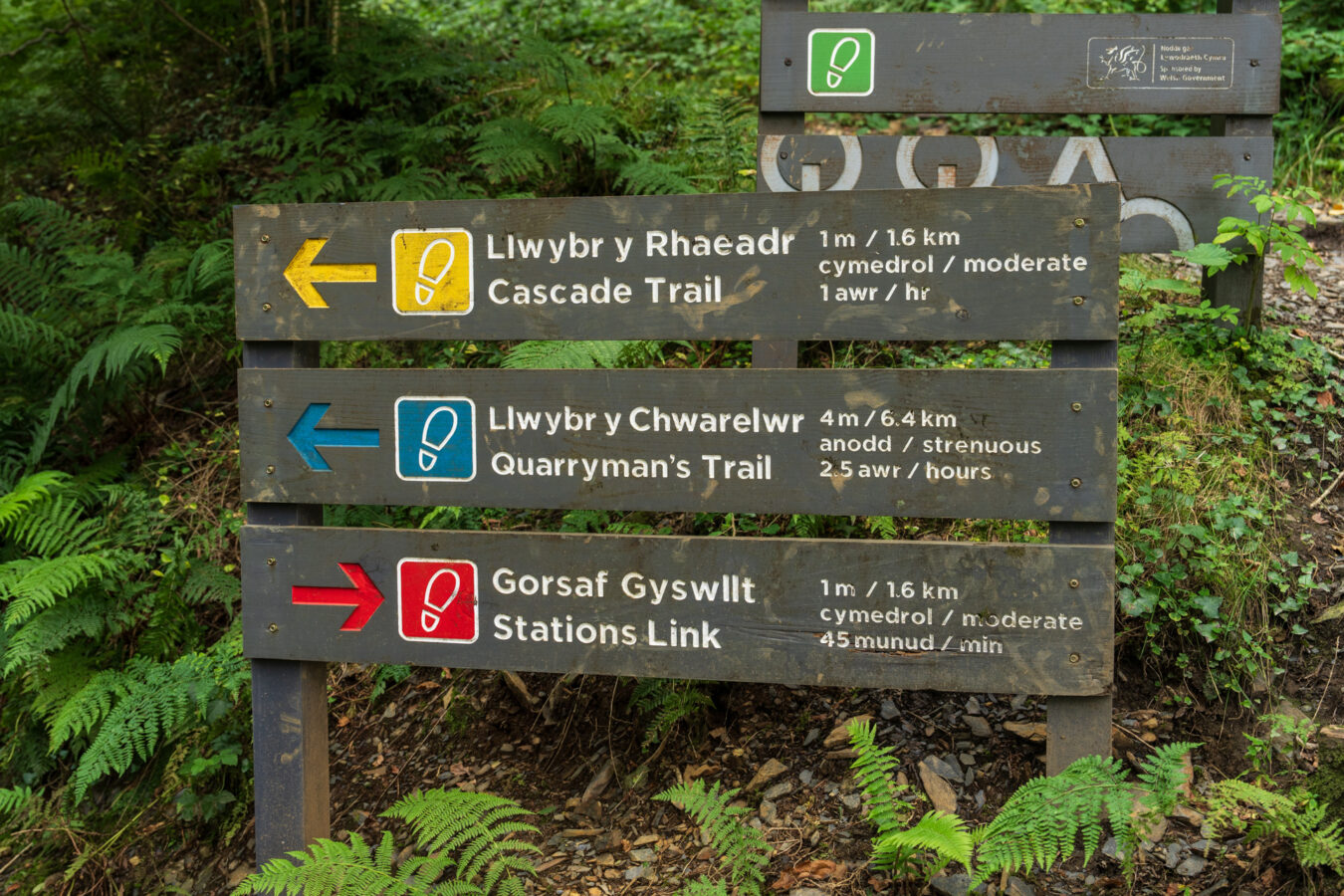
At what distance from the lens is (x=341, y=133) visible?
5.81 meters

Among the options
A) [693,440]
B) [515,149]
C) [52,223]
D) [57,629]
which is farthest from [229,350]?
[693,440]

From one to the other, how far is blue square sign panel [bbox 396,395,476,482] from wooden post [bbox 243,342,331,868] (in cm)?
38

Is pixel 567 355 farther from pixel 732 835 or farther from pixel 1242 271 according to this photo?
pixel 1242 271

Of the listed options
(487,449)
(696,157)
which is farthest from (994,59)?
(487,449)

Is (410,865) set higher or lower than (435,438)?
lower

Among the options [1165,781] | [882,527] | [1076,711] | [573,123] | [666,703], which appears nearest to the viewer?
[1165,781]

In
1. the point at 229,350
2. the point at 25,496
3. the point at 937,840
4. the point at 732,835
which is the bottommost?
the point at 732,835

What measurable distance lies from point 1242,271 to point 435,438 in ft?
12.3

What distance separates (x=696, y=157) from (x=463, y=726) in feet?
11.3

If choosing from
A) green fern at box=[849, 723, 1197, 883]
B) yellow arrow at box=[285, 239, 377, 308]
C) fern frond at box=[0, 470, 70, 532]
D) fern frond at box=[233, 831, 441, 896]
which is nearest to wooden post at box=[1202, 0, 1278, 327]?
green fern at box=[849, 723, 1197, 883]

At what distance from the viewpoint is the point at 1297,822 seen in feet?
7.30

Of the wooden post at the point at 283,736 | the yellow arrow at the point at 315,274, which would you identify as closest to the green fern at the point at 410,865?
the wooden post at the point at 283,736

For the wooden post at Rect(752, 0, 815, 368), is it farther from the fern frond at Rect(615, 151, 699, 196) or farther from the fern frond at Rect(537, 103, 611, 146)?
the fern frond at Rect(537, 103, 611, 146)

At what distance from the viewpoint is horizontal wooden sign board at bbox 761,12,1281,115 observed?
378 centimetres
